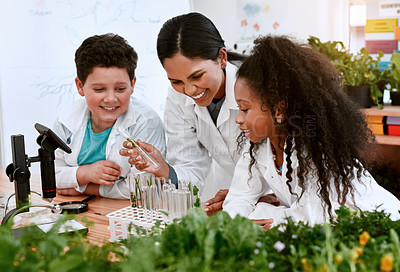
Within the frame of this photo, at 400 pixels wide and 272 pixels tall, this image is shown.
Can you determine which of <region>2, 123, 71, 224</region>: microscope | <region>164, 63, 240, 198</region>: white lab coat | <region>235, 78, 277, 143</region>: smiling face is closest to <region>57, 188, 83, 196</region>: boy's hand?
<region>2, 123, 71, 224</region>: microscope

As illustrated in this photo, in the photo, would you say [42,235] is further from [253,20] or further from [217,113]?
[253,20]

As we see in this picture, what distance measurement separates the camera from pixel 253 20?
390 centimetres

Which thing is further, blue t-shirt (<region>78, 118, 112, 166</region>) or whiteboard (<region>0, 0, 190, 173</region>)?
whiteboard (<region>0, 0, 190, 173</region>)

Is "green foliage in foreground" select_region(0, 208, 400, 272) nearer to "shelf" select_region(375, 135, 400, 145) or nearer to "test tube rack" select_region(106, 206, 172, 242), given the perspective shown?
"test tube rack" select_region(106, 206, 172, 242)

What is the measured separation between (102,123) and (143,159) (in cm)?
36

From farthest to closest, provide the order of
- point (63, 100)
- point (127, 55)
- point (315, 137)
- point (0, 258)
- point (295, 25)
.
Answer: point (295, 25)
point (63, 100)
point (127, 55)
point (315, 137)
point (0, 258)

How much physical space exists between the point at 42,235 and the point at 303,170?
822mm

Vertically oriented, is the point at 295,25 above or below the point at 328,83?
above

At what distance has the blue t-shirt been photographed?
1.79 meters

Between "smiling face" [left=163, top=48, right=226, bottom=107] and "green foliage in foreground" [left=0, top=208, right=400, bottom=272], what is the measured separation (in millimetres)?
856

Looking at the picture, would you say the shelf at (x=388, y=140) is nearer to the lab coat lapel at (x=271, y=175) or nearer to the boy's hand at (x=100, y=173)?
the lab coat lapel at (x=271, y=175)

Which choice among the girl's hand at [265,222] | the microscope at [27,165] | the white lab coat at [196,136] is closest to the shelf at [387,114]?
the white lab coat at [196,136]

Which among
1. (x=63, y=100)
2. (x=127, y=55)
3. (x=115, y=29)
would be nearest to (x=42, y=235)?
(x=127, y=55)

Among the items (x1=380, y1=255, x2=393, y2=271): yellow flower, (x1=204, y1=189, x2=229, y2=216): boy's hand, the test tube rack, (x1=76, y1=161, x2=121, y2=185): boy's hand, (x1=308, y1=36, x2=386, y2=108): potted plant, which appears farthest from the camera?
(x1=308, y1=36, x2=386, y2=108): potted plant
